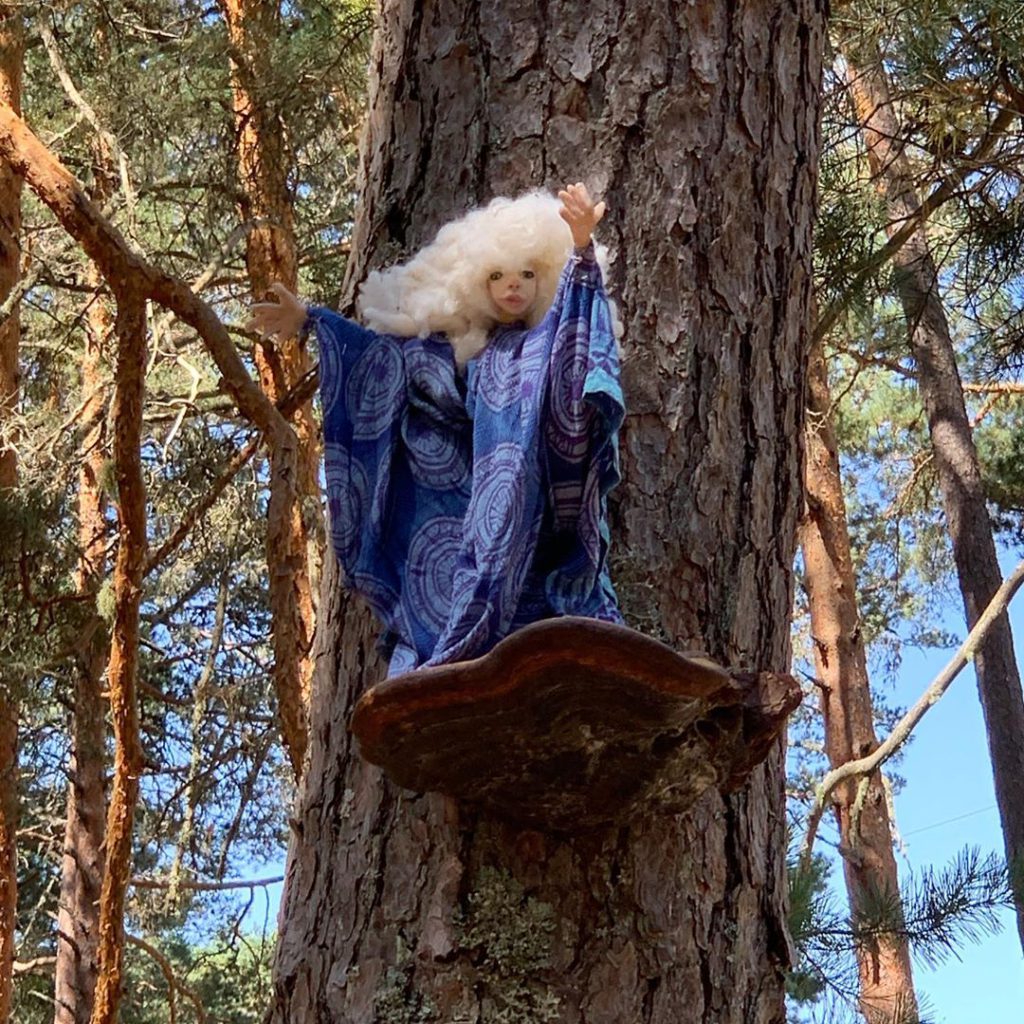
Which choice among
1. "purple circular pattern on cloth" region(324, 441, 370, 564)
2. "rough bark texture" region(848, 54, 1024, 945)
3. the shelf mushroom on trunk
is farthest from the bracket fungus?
"rough bark texture" region(848, 54, 1024, 945)

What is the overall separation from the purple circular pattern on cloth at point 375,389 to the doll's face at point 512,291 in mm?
143

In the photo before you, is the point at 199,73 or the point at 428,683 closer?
the point at 428,683

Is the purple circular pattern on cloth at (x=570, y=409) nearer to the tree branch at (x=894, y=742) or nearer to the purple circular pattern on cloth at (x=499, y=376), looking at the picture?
the purple circular pattern on cloth at (x=499, y=376)

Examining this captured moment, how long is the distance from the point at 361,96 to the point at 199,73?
25.3 inches

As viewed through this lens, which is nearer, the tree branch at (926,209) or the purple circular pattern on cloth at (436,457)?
the purple circular pattern on cloth at (436,457)

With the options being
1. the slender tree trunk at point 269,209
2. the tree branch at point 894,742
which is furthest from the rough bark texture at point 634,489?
the slender tree trunk at point 269,209

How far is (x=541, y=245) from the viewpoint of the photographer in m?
1.68

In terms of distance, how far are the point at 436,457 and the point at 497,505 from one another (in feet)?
0.57

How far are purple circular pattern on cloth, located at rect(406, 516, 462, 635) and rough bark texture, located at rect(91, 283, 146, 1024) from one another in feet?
4.58

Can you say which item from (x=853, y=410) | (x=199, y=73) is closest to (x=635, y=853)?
(x=199, y=73)

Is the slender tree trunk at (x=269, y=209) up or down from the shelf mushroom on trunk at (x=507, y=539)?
up

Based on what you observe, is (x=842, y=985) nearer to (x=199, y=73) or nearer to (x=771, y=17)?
(x=771, y=17)

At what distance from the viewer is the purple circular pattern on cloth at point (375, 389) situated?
1723 mm

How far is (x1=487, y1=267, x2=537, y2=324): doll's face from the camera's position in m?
1.69
